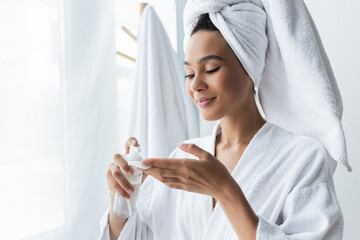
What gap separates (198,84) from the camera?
0.91 meters

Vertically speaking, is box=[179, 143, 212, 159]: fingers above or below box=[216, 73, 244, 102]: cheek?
below

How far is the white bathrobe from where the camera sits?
764 millimetres

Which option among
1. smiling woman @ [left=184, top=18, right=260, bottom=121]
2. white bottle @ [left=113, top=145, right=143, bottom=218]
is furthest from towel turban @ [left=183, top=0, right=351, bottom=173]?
white bottle @ [left=113, top=145, right=143, bottom=218]

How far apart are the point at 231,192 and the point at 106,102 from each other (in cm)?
76

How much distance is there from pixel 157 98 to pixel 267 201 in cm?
68

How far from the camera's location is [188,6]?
3.27 ft

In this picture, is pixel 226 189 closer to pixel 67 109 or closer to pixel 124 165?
pixel 124 165

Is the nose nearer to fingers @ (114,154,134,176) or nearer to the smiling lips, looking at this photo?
the smiling lips

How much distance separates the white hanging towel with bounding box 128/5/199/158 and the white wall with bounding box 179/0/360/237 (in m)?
0.59

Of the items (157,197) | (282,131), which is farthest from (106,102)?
(282,131)

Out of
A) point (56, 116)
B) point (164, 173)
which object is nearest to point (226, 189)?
point (164, 173)

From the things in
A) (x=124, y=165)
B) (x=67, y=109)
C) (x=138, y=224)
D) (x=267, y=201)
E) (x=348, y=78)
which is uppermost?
(x=348, y=78)

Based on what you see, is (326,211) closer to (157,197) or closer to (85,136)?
(157,197)

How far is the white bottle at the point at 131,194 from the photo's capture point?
820 mm
